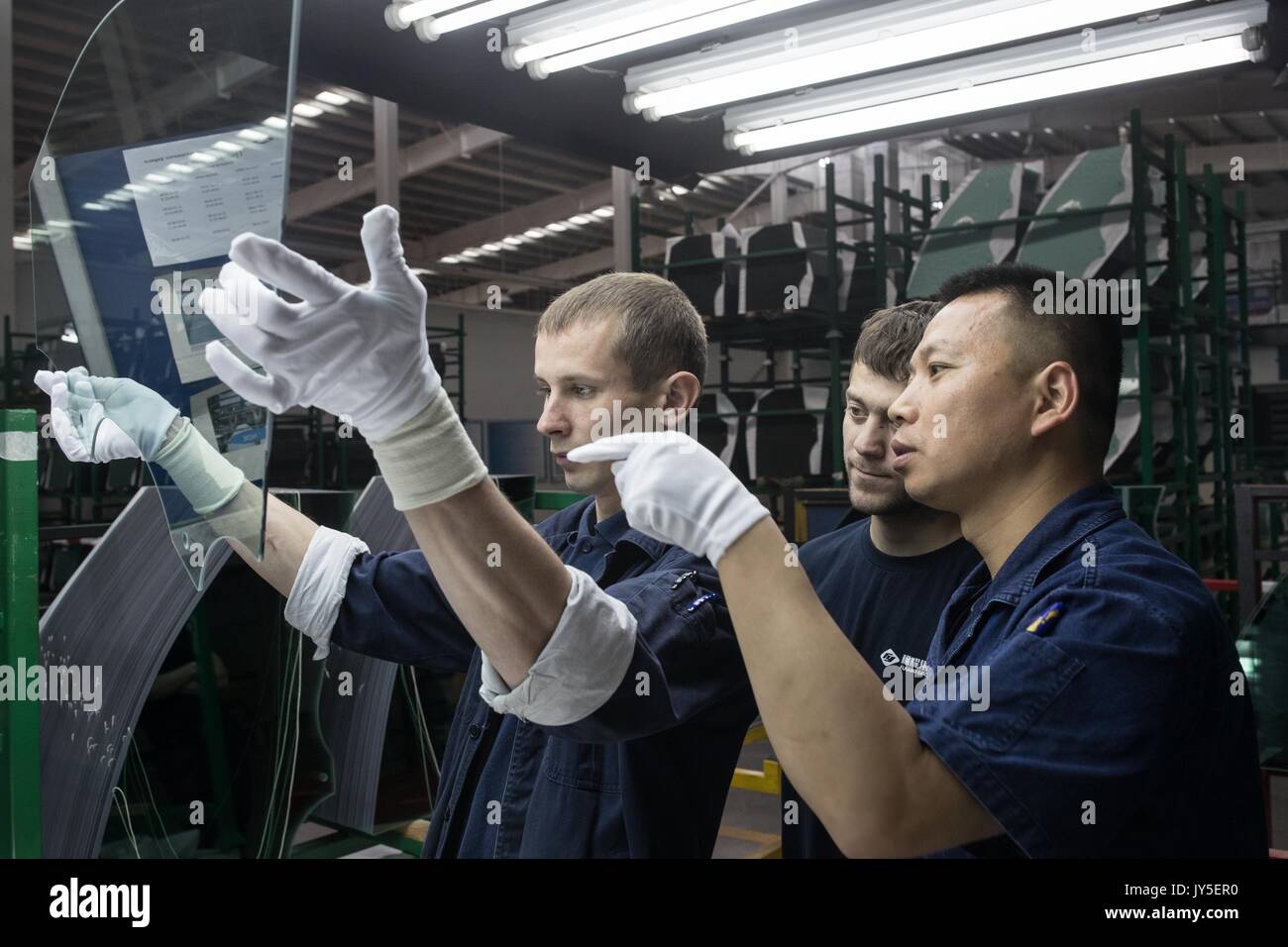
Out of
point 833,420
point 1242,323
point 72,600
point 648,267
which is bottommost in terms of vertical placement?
point 72,600

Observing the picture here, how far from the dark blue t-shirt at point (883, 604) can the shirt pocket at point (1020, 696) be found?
421 mm

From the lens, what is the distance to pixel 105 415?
1367 millimetres

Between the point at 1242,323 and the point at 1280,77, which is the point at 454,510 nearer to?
the point at 1280,77

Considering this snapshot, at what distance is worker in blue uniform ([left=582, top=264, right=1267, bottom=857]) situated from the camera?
2.87 feet

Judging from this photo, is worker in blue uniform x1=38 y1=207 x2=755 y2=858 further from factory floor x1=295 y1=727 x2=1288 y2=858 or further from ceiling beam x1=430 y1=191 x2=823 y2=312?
ceiling beam x1=430 y1=191 x2=823 y2=312

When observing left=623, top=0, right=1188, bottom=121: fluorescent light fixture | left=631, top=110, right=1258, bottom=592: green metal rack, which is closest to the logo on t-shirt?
left=623, top=0, right=1188, bottom=121: fluorescent light fixture

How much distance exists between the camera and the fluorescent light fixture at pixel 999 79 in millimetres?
2789

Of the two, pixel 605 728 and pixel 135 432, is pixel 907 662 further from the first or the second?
pixel 135 432


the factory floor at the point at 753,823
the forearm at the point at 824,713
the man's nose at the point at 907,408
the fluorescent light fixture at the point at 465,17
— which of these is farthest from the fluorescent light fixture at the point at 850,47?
the forearm at the point at 824,713

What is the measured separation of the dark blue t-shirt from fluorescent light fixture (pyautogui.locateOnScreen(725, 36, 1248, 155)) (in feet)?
6.77
